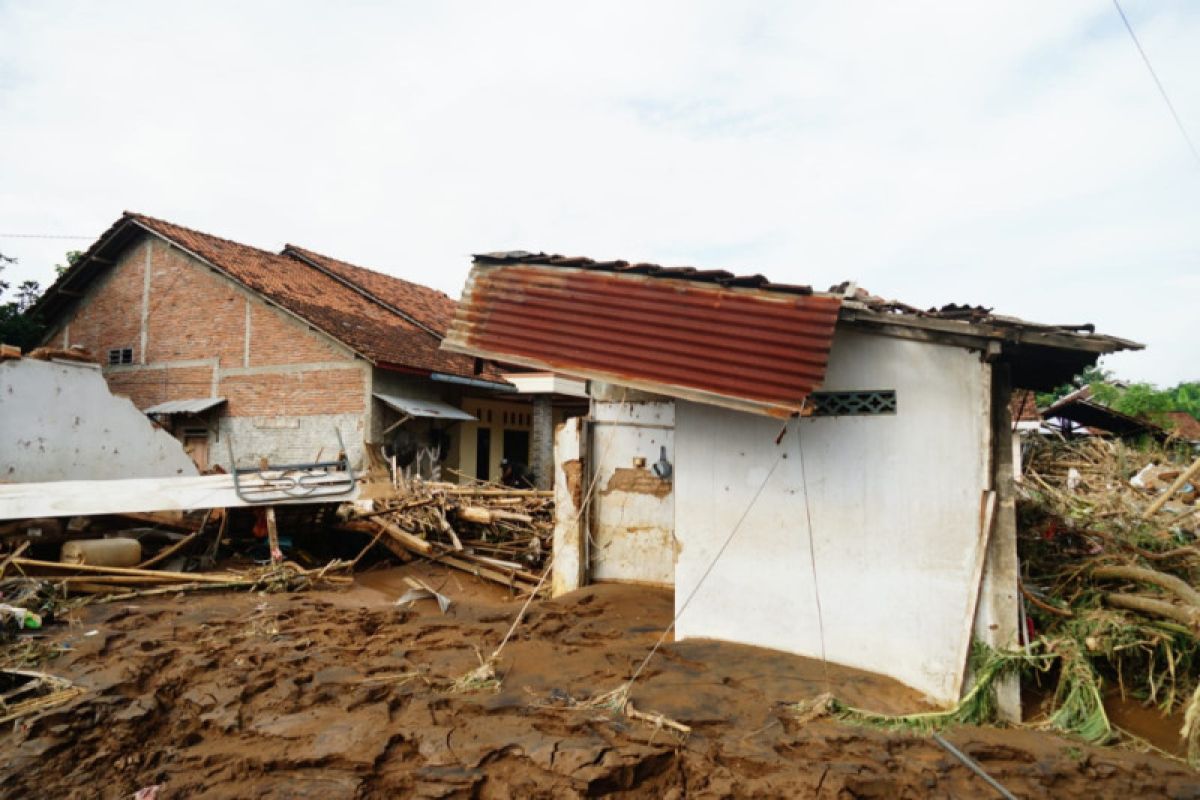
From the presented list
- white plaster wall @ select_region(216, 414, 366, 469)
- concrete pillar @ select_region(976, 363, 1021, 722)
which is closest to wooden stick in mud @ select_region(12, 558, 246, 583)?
white plaster wall @ select_region(216, 414, 366, 469)

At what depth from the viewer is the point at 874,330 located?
6168 mm

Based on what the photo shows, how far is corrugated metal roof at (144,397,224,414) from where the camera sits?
1723 centimetres

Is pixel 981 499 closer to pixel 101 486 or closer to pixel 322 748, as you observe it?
pixel 322 748

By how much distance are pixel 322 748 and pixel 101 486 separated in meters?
7.69

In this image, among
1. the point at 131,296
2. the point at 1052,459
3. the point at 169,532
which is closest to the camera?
the point at 169,532

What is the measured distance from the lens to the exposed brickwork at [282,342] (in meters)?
16.5

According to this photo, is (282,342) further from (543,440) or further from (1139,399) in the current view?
(1139,399)

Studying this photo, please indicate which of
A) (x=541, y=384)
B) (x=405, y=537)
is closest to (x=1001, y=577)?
(x=405, y=537)

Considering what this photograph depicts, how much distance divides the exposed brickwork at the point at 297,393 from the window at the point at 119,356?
369 centimetres

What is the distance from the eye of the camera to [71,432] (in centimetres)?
1316

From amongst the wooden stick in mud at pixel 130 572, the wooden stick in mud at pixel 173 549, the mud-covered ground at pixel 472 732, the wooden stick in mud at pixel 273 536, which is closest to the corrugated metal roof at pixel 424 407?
the wooden stick in mud at pixel 273 536

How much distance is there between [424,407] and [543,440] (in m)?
3.74

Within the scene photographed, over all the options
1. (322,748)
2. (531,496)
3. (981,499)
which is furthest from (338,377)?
(981,499)

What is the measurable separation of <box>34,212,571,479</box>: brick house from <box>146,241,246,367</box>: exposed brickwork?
37mm
